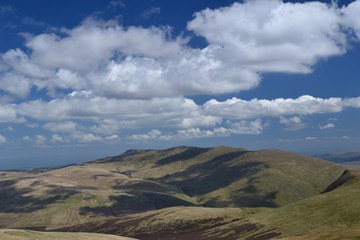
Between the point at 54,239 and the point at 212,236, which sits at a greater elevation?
the point at 54,239

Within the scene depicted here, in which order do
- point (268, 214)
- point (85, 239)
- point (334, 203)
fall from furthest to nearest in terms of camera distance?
1. point (268, 214)
2. point (334, 203)
3. point (85, 239)

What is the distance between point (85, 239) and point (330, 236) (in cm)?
8562

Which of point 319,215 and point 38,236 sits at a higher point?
point 38,236

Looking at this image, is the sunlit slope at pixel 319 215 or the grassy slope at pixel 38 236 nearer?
the grassy slope at pixel 38 236

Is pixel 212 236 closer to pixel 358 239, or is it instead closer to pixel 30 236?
pixel 30 236

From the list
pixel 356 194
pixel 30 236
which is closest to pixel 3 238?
pixel 30 236

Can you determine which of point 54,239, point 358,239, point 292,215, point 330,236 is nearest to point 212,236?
point 292,215

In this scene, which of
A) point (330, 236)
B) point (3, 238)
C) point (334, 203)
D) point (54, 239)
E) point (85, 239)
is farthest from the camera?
point (334, 203)

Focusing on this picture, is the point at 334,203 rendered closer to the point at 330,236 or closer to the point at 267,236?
the point at 267,236

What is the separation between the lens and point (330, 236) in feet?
328

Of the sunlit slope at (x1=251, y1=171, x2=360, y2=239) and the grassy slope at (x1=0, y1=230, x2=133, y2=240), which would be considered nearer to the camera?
the grassy slope at (x1=0, y1=230, x2=133, y2=240)

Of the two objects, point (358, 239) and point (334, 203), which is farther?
point (334, 203)

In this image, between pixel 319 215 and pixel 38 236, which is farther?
pixel 319 215

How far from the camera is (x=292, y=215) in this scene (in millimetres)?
173875
